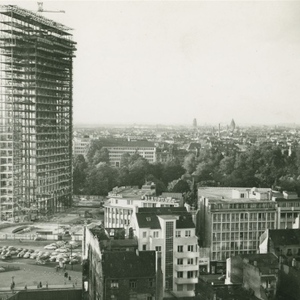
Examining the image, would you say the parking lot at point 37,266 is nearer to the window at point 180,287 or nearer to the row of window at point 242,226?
the window at point 180,287

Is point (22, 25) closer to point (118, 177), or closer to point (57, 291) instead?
point (118, 177)

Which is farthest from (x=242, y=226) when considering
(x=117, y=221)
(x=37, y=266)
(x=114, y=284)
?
(x=114, y=284)

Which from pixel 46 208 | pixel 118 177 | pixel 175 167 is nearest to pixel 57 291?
pixel 46 208

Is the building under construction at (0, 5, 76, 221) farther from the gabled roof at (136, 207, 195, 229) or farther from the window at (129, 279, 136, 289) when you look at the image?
the window at (129, 279, 136, 289)

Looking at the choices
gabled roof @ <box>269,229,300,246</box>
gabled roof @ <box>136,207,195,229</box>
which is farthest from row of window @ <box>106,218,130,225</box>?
gabled roof @ <box>269,229,300,246</box>

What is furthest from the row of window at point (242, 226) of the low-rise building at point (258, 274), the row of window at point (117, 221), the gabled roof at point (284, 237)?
the low-rise building at point (258, 274)

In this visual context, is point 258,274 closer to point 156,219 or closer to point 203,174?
point 156,219
